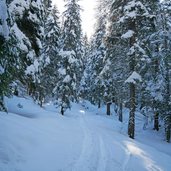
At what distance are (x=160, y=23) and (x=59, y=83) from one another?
1267cm

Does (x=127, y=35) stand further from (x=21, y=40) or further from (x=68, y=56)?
(x=68, y=56)

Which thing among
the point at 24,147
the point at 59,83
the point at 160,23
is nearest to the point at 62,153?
the point at 24,147

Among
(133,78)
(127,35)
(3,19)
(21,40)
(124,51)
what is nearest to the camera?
(3,19)

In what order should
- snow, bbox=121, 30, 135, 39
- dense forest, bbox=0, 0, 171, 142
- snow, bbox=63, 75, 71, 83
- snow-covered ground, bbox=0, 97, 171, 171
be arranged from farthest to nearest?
snow, bbox=63, 75, 71, 83 < snow, bbox=121, 30, 135, 39 < dense forest, bbox=0, 0, 171, 142 < snow-covered ground, bbox=0, 97, 171, 171

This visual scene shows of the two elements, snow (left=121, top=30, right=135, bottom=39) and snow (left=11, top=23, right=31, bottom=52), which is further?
snow (left=121, top=30, right=135, bottom=39)

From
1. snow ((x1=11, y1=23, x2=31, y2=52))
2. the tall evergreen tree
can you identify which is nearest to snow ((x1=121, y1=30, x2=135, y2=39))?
snow ((x1=11, y1=23, x2=31, y2=52))

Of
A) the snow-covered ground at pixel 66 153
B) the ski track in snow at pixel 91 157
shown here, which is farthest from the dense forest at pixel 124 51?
the ski track in snow at pixel 91 157

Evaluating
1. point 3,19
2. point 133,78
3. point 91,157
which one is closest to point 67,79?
point 133,78

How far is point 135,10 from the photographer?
20.5 meters

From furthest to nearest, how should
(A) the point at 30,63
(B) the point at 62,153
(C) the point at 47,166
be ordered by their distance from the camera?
(A) the point at 30,63, (B) the point at 62,153, (C) the point at 47,166

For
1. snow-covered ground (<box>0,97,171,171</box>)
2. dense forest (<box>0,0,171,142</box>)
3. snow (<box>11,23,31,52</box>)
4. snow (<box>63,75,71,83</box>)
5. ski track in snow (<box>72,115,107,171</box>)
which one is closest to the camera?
snow-covered ground (<box>0,97,171,171</box>)

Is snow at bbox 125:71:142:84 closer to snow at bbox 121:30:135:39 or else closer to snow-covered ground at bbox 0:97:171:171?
snow at bbox 121:30:135:39

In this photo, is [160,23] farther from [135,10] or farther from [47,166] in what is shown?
[47,166]

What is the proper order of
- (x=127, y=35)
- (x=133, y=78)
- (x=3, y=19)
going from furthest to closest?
1. (x=133, y=78)
2. (x=127, y=35)
3. (x=3, y=19)
